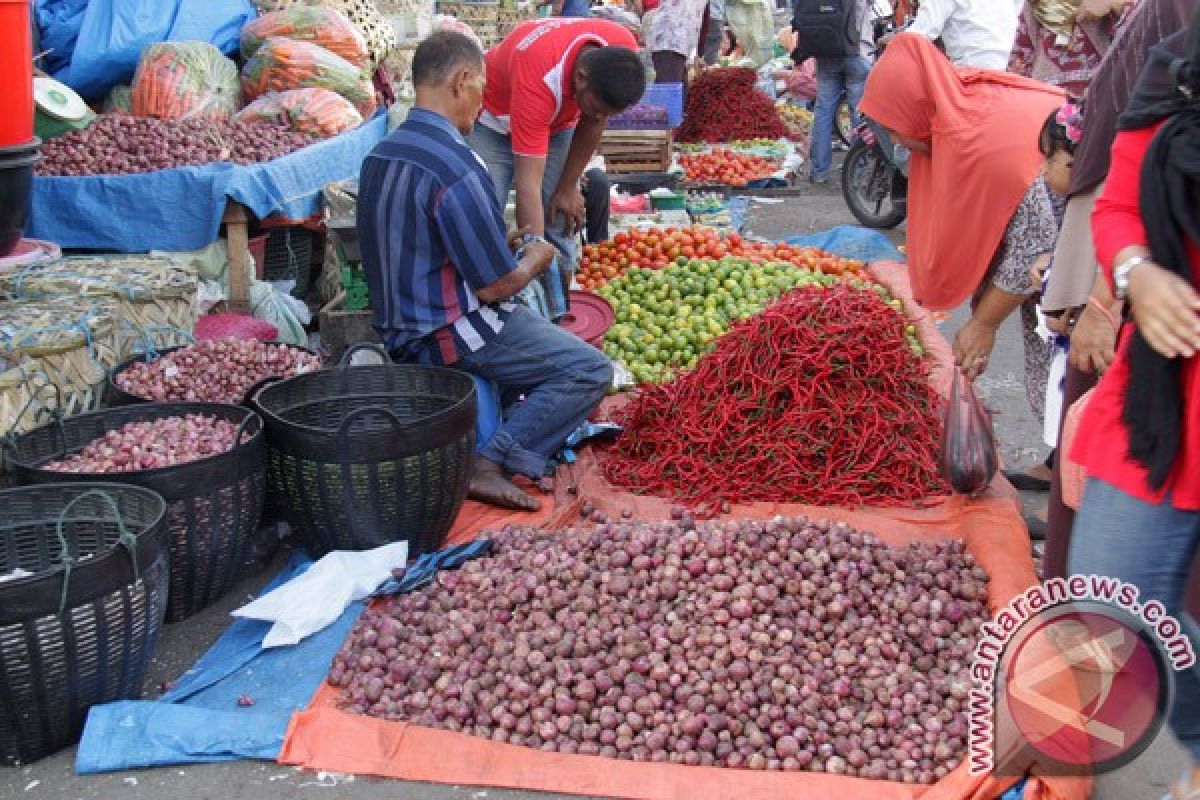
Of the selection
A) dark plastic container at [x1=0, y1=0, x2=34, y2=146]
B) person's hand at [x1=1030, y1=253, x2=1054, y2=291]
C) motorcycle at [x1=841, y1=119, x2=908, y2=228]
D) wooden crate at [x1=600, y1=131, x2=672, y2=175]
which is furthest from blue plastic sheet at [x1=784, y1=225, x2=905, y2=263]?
dark plastic container at [x1=0, y1=0, x2=34, y2=146]

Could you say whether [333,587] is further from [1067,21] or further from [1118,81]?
[1067,21]

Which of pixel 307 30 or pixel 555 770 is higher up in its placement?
pixel 307 30

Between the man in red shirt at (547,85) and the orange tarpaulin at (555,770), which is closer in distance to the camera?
the orange tarpaulin at (555,770)

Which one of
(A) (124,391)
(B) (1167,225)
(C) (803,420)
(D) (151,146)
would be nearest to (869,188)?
(C) (803,420)

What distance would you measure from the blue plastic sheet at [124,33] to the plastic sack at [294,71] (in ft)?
1.48

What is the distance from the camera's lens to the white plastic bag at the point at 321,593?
10.5 feet

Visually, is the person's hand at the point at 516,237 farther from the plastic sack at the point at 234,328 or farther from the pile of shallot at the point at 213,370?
the plastic sack at the point at 234,328

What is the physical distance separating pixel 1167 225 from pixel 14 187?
141 inches

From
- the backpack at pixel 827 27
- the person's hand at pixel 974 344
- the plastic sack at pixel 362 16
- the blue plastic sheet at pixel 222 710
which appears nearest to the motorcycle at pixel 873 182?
the backpack at pixel 827 27

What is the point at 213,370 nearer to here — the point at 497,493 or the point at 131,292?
the point at 131,292

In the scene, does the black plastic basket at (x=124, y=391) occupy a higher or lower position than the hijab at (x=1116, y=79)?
lower

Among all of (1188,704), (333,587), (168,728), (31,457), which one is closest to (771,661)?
(1188,704)

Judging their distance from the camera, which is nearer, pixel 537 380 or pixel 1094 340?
pixel 1094 340

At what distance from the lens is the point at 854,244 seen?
746 cm
